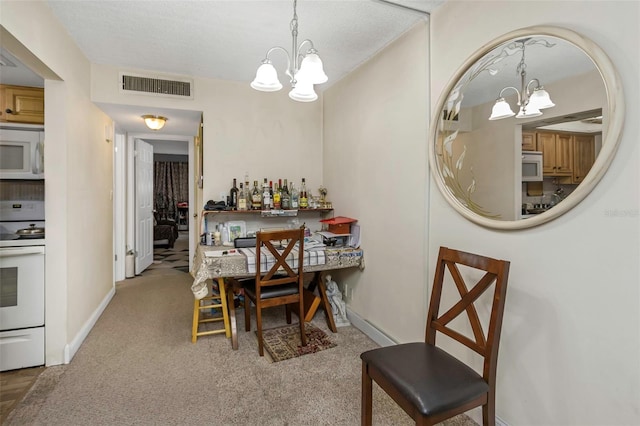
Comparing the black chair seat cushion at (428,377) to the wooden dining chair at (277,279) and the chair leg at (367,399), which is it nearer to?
the chair leg at (367,399)

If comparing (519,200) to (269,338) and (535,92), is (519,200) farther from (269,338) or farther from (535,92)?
(269,338)

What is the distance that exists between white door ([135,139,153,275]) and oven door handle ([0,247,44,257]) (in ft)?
8.52

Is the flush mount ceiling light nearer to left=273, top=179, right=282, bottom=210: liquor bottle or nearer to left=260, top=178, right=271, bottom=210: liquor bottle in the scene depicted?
left=260, top=178, right=271, bottom=210: liquor bottle

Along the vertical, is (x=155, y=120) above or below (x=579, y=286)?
above

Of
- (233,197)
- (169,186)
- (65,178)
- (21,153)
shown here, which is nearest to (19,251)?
(65,178)

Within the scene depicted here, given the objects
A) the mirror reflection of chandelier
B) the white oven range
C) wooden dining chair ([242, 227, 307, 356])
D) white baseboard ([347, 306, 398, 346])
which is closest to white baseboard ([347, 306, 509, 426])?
white baseboard ([347, 306, 398, 346])

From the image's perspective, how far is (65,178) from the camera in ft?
7.69

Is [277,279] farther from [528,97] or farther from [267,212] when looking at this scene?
[528,97]

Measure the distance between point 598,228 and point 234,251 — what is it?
2.46 m

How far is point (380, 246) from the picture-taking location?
2.75m

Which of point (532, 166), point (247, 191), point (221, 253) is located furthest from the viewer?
point (247, 191)

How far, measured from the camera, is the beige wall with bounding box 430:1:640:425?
3.90 feet

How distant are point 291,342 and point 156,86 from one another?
273 cm

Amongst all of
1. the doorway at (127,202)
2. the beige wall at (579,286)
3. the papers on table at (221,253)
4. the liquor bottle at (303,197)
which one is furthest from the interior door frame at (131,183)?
the beige wall at (579,286)
